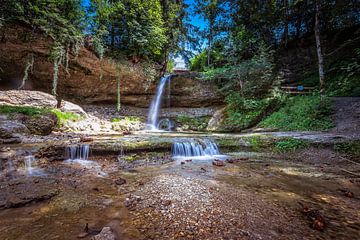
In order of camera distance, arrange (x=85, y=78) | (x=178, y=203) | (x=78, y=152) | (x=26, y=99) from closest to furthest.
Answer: (x=178, y=203) → (x=78, y=152) → (x=26, y=99) → (x=85, y=78)

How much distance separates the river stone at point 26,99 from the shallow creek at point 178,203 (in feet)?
22.3

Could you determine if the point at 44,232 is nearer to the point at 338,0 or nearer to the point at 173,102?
the point at 173,102

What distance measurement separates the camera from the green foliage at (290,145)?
222 inches

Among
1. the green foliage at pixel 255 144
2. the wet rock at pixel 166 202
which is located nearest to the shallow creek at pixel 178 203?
the wet rock at pixel 166 202

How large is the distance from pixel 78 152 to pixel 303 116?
1008 cm

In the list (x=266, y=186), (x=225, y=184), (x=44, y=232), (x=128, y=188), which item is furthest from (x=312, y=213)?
(x=44, y=232)

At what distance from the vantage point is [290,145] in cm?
580

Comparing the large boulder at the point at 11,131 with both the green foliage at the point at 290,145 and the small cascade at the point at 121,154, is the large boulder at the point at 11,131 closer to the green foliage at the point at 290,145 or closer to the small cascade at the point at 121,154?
the small cascade at the point at 121,154

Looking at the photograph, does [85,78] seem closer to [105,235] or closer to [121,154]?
[121,154]

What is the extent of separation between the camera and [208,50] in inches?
730

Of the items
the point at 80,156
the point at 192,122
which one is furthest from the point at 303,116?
the point at 80,156

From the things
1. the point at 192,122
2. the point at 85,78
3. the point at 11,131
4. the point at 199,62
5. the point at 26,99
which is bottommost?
the point at 11,131

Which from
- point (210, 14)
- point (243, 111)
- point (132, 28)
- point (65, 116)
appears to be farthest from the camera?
point (210, 14)

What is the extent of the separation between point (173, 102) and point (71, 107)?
7.37 meters
